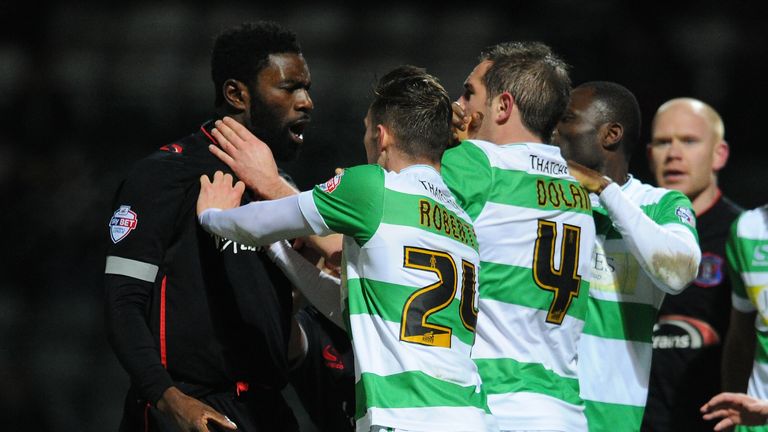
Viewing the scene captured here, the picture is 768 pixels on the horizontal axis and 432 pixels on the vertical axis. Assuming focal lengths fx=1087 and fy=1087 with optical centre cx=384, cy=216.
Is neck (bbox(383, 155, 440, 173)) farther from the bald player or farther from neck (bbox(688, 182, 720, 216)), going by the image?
neck (bbox(688, 182, 720, 216))

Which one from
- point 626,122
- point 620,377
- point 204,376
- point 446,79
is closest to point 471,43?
point 446,79

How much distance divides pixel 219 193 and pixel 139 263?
339mm

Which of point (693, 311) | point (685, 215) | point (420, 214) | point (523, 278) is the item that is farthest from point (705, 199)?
point (420, 214)

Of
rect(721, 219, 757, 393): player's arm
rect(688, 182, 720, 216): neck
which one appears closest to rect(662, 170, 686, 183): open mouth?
rect(688, 182, 720, 216): neck

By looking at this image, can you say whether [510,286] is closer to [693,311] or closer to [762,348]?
[762,348]

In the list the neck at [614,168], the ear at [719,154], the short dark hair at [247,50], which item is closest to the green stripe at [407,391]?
the short dark hair at [247,50]

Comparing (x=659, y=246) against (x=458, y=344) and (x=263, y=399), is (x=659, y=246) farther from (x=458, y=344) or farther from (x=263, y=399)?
(x=263, y=399)

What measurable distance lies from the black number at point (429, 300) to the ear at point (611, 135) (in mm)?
1255

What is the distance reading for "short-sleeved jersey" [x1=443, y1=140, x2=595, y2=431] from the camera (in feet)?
11.1

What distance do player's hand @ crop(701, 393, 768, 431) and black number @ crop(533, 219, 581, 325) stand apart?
0.76 metres

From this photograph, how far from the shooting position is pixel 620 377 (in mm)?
3914

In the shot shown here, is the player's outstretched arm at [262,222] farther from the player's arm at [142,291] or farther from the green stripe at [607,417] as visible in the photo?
the green stripe at [607,417]

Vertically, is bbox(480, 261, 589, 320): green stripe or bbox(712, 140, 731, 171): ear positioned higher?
bbox(712, 140, 731, 171): ear

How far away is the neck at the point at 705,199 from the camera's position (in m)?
5.61
